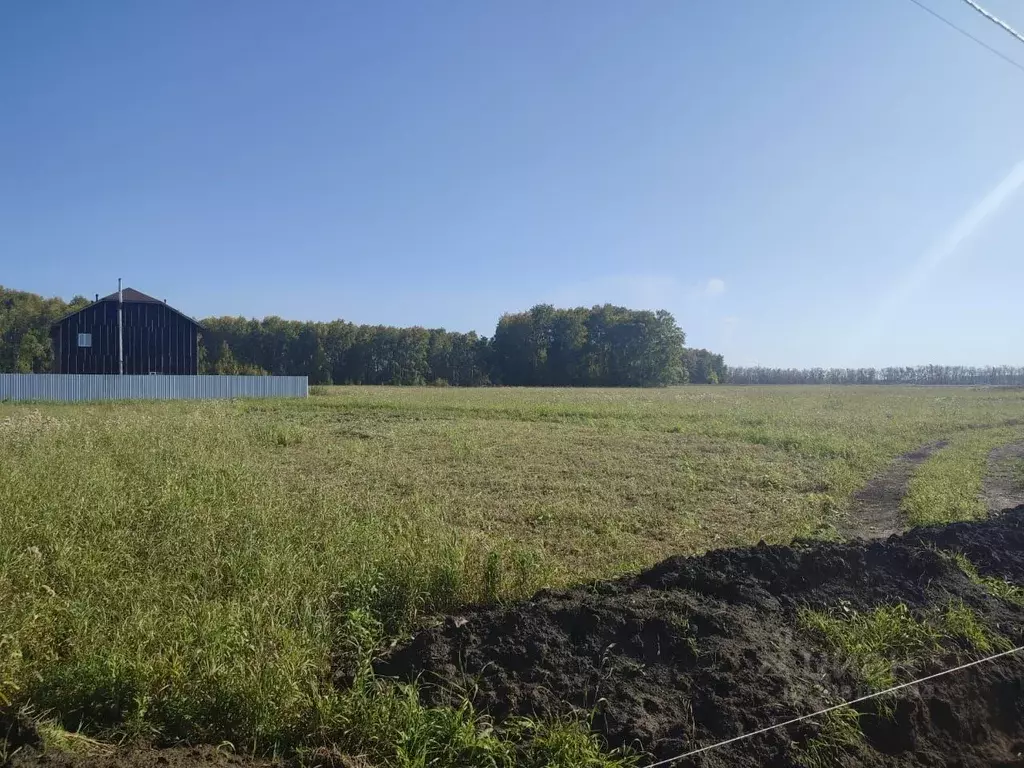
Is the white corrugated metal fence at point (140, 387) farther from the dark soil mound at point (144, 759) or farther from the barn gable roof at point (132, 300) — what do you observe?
the dark soil mound at point (144, 759)

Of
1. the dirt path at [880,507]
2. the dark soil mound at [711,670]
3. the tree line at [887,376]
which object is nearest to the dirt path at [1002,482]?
the dirt path at [880,507]

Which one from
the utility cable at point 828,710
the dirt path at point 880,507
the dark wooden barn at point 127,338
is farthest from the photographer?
the dark wooden barn at point 127,338

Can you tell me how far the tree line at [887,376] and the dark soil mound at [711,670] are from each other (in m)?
116

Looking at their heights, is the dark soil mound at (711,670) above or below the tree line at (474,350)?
below

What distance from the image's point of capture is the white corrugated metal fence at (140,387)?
85.9ft

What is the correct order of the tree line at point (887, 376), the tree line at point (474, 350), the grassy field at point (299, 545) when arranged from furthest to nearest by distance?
the tree line at point (887, 376), the tree line at point (474, 350), the grassy field at point (299, 545)

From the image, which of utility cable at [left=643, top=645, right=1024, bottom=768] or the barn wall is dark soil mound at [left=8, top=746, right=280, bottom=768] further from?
the barn wall

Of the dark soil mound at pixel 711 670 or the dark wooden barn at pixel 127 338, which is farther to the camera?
the dark wooden barn at pixel 127 338

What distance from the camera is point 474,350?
252ft

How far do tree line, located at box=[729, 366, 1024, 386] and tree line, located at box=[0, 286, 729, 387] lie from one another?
3936cm

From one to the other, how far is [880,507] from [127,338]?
111 feet

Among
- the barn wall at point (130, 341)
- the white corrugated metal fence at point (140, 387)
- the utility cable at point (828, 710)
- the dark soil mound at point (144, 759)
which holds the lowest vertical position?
the utility cable at point (828, 710)

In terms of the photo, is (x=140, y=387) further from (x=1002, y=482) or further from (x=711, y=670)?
(x=1002, y=482)

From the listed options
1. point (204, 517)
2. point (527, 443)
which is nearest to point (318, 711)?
point (204, 517)
